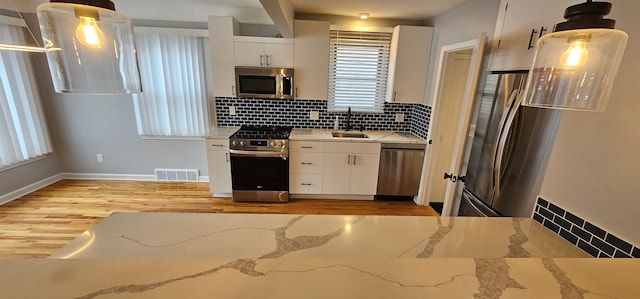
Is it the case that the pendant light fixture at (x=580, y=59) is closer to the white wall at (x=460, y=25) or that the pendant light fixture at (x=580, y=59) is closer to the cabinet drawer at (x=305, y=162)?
the white wall at (x=460, y=25)

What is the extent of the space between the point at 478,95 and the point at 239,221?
1.87m

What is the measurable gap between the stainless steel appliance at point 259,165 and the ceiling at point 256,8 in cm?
148

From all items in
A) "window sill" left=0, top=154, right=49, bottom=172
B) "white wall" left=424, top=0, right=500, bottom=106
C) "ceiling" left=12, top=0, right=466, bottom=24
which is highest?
"ceiling" left=12, top=0, right=466, bottom=24

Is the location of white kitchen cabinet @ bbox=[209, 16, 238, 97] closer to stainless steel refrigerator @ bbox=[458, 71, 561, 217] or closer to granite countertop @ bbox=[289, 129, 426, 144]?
granite countertop @ bbox=[289, 129, 426, 144]

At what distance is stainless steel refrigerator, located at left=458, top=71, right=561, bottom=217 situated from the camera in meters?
1.35

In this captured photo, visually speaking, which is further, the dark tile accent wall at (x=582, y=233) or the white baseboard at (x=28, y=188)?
the white baseboard at (x=28, y=188)

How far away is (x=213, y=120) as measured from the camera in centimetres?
368

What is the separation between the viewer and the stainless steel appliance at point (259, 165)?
3.11m

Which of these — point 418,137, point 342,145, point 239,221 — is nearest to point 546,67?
point 239,221

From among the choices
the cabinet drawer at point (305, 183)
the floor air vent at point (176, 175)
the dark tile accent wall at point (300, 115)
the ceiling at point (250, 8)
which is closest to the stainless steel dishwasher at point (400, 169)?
the dark tile accent wall at point (300, 115)

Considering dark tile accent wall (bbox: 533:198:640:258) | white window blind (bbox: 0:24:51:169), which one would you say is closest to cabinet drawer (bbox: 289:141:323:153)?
dark tile accent wall (bbox: 533:198:640:258)

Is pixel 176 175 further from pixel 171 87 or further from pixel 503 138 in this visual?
pixel 503 138

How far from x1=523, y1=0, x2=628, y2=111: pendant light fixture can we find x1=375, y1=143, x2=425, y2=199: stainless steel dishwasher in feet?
8.10

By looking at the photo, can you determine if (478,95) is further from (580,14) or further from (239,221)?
(239,221)
